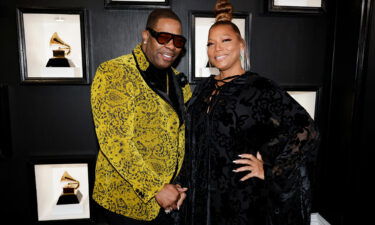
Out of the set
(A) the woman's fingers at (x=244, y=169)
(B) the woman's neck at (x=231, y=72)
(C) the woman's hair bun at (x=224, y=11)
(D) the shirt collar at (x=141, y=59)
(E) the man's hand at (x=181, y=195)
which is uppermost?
(C) the woman's hair bun at (x=224, y=11)

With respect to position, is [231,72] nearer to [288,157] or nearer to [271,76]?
[288,157]

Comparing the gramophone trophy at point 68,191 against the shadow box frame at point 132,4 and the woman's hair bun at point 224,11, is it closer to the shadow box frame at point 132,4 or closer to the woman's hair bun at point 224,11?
the shadow box frame at point 132,4

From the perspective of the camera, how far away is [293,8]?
2250mm

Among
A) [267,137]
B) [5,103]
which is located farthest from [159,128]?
[5,103]

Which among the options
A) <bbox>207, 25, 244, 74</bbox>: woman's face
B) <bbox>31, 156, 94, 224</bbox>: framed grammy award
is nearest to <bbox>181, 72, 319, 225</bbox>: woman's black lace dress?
<bbox>207, 25, 244, 74</bbox>: woman's face

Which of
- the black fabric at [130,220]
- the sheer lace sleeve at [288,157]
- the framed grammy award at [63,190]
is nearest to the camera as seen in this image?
the sheer lace sleeve at [288,157]

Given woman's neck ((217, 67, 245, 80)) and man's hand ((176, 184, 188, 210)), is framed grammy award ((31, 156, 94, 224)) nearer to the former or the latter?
man's hand ((176, 184, 188, 210))

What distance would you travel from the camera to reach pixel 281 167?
140 centimetres

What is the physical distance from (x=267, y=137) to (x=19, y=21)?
2217mm

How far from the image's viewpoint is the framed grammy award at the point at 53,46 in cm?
209

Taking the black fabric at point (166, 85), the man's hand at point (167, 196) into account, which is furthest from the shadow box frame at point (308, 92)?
the man's hand at point (167, 196)

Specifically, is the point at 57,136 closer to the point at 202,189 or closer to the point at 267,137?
the point at 202,189

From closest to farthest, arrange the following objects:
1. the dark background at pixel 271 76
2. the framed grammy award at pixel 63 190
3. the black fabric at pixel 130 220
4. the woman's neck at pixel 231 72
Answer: the woman's neck at pixel 231 72, the black fabric at pixel 130 220, the dark background at pixel 271 76, the framed grammy award at pixel 63 190

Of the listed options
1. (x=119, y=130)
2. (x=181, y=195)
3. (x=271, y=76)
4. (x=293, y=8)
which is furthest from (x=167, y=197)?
(x=293, y=8)
